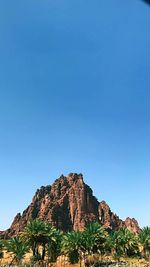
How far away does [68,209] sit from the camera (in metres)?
168

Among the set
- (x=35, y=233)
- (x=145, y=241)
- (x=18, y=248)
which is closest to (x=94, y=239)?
(x=35, y=233)

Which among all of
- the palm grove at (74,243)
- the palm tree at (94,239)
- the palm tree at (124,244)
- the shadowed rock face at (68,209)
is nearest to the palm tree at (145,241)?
the palm grove at (74,243)

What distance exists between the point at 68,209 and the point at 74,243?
334 ft

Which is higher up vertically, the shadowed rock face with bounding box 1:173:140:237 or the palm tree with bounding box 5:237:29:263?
the shadowed rock face with bounding box 1:173:140:237

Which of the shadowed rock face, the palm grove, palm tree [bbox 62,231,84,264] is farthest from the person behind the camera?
the shadowed rock face

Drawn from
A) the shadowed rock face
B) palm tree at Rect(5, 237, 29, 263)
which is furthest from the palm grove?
the shadowed rock face

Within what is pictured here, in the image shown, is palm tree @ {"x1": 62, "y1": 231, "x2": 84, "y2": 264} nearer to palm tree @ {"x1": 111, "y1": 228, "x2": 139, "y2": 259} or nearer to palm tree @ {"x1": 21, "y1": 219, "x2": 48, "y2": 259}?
palm tree @ {"x1": 21, "y1": 219, "x2": 48, "y2": 259}

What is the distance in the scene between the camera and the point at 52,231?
71125 mm

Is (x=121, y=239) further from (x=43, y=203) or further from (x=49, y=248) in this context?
(x=43, y=203)

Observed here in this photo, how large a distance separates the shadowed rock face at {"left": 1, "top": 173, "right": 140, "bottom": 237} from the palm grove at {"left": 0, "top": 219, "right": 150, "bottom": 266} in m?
79.5

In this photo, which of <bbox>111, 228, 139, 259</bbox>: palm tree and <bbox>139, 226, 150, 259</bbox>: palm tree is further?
<bbox>139, 226, 150, 259</bbox>: palm tree

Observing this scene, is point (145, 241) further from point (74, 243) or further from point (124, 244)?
point (74, 243)

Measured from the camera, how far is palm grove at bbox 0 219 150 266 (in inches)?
2660

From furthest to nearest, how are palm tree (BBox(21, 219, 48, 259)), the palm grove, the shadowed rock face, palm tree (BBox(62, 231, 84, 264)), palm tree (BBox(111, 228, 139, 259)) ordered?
1. the shadowed rock face
2. palm tree (BBox(111, 228, 139, 259))
3. palm tree (BBox(62, 231, 84, 264))
4. the palm grove
5. palm tree (BBox(21, 219, 48, 259))
